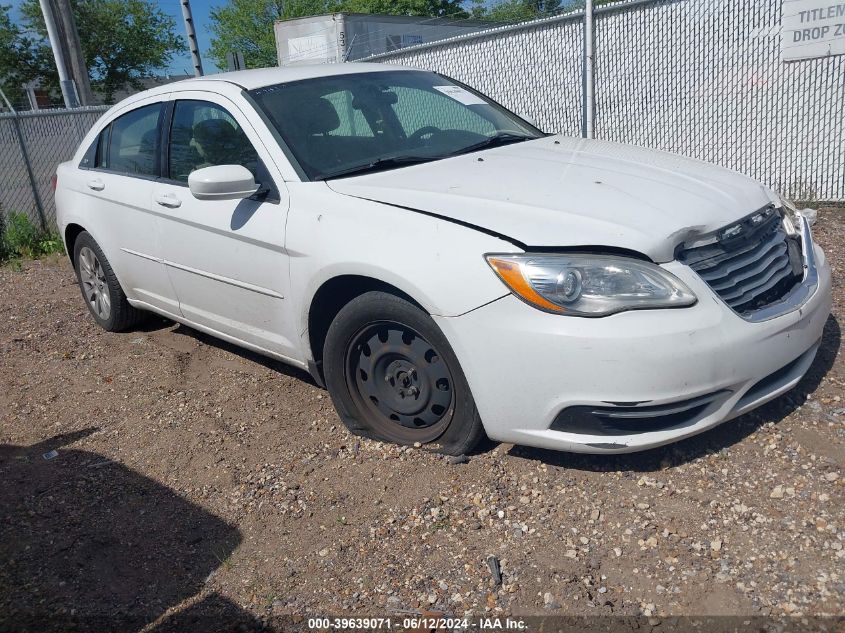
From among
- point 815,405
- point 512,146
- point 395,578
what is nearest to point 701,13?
point 512,146

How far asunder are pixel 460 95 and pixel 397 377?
213 centimetres

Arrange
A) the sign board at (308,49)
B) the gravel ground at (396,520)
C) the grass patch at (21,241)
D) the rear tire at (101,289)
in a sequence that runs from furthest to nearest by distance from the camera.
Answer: the sign board at (308,49)
the grass patch at (21,241)
the rear tire at (101,289)
the gravel ground at (396,520)

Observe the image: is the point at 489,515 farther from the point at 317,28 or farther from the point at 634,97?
the point at 317,28

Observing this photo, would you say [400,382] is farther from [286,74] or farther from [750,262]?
[286,74]

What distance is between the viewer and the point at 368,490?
335 cm

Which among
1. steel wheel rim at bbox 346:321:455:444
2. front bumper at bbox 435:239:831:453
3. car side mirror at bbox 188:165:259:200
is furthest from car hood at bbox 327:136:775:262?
steel wheel rim at bbox 346:321:455:444

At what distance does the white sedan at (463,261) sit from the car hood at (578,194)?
11 millimetres

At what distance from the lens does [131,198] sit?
477 centimetres

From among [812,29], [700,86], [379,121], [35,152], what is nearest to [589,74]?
[700,86]

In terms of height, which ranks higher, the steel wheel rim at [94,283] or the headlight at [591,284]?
the headlight at [591,284]

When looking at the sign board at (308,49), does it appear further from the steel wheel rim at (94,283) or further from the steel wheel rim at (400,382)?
the steel wheel rim at (400,382)

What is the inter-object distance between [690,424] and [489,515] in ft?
2.80

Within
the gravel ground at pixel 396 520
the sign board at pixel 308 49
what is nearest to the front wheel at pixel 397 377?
the gravel ground at pixel 396 520

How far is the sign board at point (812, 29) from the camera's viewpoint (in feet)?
22.1
